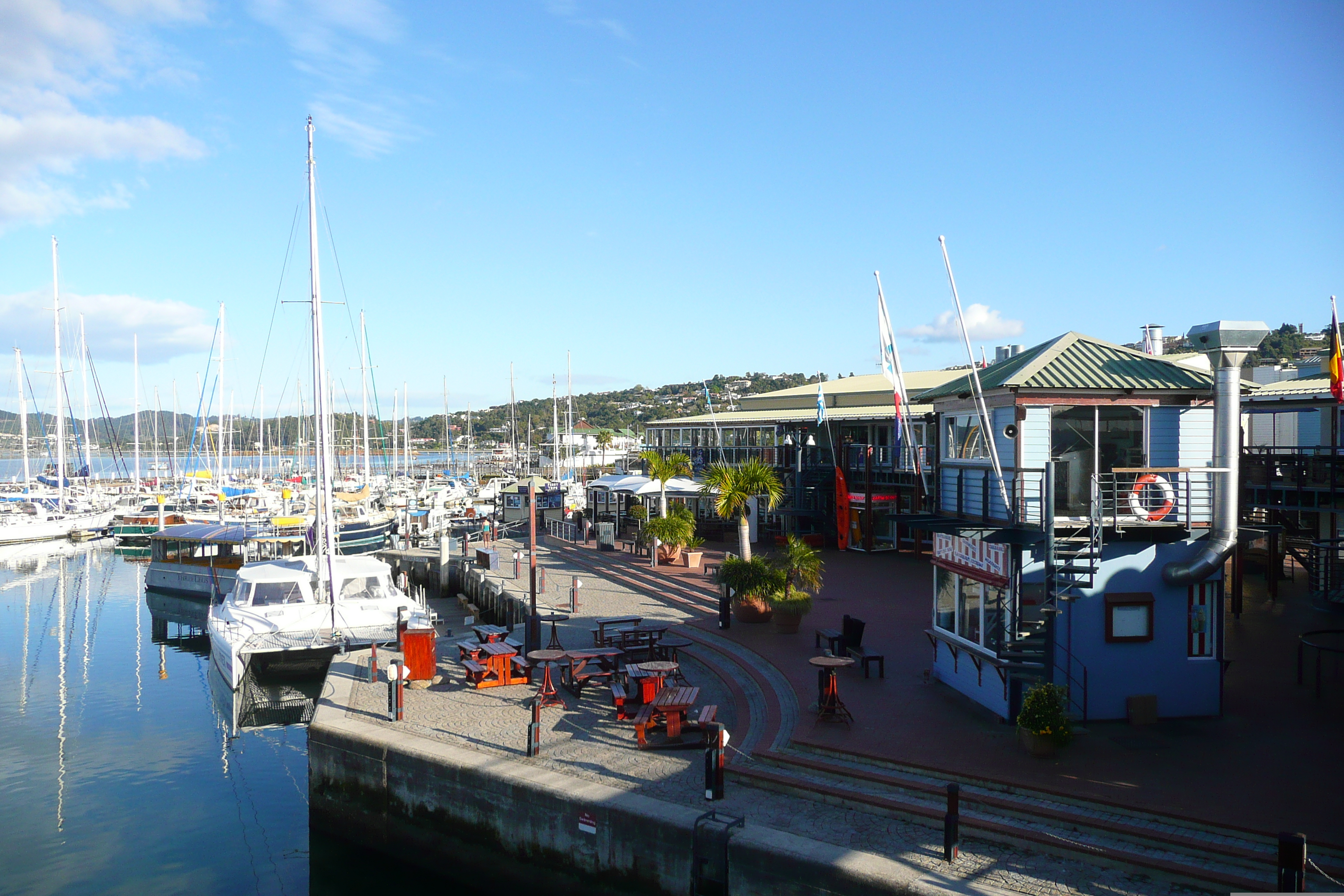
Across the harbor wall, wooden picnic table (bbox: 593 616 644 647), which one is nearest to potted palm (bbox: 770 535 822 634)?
wooden picnic table (bbox: 593 616 644 647)

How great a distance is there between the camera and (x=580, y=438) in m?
117

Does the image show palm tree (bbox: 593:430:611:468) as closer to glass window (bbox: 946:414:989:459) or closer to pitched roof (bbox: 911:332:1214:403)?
glass window (bbox: 946:414:989:459)

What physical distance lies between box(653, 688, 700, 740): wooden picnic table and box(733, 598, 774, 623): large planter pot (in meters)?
6.89

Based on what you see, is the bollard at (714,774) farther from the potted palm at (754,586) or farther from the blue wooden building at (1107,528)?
the potted palm at (754,586)

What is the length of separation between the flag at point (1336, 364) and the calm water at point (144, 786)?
1979 centimetres

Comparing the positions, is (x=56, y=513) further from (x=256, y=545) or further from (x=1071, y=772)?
(x=1071, y=772)

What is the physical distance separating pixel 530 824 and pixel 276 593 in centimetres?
1562

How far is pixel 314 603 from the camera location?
24.1 metres

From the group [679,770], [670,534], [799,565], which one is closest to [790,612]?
[799,565]

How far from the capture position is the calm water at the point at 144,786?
13805 mm

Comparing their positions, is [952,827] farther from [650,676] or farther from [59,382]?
[59,382]

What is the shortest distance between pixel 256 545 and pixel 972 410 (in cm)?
3518

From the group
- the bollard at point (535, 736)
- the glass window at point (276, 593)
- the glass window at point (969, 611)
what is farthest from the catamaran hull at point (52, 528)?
the glass window at point (969, 611)

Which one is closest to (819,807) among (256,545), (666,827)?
(666,827)
